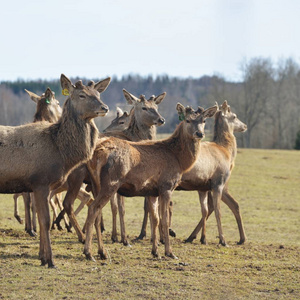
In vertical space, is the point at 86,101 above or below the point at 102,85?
below

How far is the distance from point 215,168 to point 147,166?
111 inches

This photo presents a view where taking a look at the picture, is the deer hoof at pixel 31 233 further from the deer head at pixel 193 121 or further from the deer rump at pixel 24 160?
the deer head at pixel 193 121

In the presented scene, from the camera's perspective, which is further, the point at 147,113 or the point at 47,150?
the point at 147,113

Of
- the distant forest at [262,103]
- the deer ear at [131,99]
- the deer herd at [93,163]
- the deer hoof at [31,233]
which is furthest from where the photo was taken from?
the distant forest at [262,103]

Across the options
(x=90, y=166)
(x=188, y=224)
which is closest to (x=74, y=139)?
(x=90, y=166)

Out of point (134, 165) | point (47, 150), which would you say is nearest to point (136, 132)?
point (134, 165)

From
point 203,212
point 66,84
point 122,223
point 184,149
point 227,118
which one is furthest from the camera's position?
point 227,118

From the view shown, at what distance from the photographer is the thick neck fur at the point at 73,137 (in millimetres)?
8773

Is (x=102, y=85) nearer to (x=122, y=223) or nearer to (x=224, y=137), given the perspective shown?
(x=122, y=223)

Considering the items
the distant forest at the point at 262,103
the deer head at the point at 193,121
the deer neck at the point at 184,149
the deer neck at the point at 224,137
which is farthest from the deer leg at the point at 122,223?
the distant forest at the point at 262,103

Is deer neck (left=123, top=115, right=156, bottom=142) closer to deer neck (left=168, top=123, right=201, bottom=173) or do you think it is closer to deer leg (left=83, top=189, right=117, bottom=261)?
deer neck (left=168, top=123, right=201, bottom=173)

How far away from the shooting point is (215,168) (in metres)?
12.2

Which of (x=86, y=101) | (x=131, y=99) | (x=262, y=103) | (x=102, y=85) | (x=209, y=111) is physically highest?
(x=102, y=85)

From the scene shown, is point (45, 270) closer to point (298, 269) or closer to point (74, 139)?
point (74, 139)
